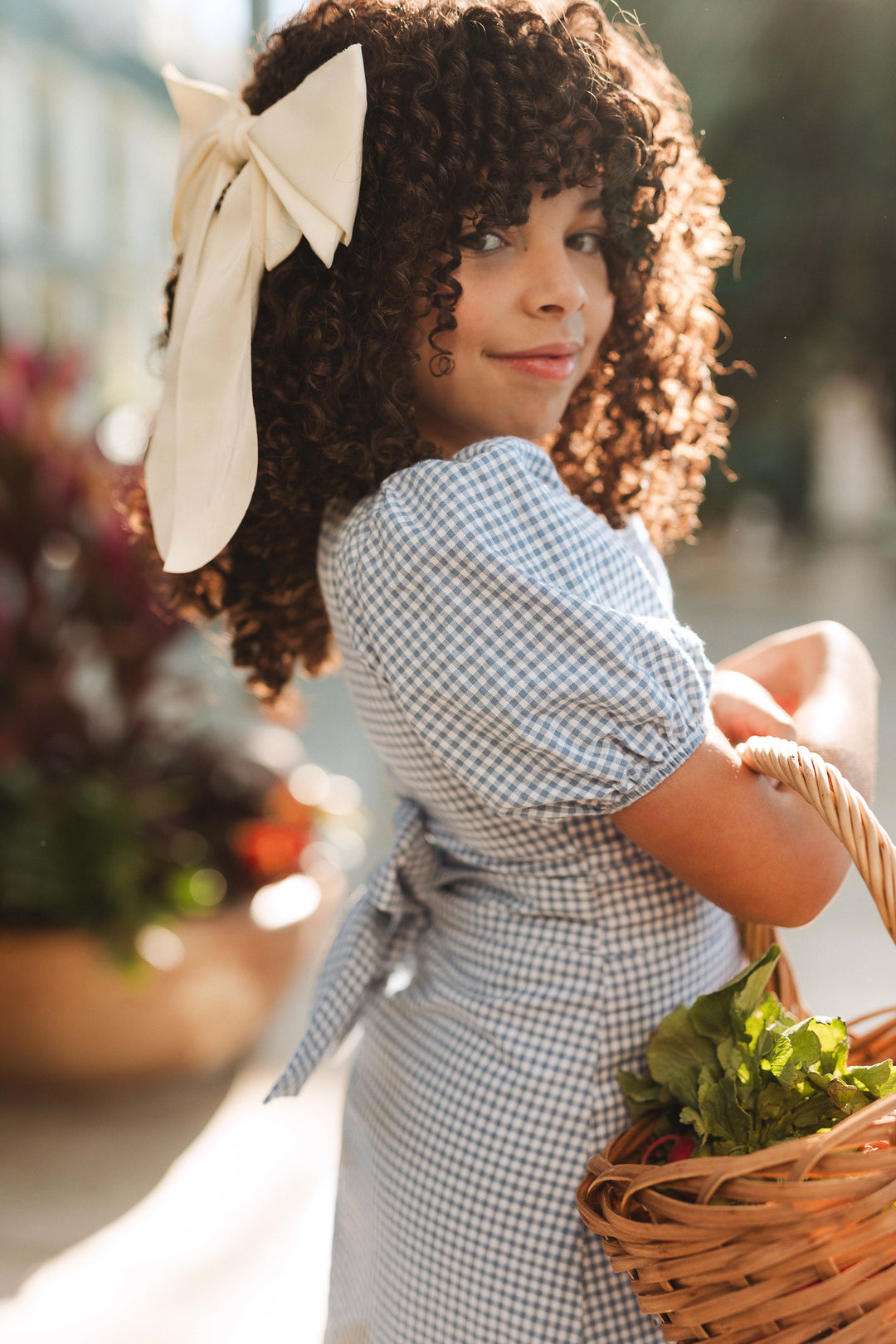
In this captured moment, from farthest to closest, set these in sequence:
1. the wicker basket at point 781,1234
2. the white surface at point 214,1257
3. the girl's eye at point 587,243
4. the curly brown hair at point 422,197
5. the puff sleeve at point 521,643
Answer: the white surface at point 214,1257, the girl's eye at point 587,243, the curly brown hair at point 422,197, the puff sleeve at point 521,643, the wicker basket at point 781,1234

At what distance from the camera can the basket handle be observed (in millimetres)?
644

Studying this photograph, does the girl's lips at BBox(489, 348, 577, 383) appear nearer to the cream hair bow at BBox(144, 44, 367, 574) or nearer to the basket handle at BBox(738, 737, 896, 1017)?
the cream hair bow at BBox(144, 44, 367, 574)

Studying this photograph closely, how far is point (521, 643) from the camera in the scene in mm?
726

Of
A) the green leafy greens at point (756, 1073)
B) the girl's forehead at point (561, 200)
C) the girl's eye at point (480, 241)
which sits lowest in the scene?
the green leafy greens at point (756, 1073)

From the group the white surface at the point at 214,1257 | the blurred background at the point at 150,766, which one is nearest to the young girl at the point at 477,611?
the blurred background at the point at 150,766

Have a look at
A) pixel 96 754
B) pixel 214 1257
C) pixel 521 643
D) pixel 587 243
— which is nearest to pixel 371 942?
pixel 521 643

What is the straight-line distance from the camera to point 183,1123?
6.50 feet

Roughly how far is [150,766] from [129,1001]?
0.47 metres

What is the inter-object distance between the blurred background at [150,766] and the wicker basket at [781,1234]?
2.92 ft

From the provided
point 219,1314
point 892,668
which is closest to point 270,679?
point 219,1314

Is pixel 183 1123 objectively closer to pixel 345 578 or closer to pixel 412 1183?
pixel 412 1183

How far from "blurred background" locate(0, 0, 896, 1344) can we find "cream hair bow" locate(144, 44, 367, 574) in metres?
0.31

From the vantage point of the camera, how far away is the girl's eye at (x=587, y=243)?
0.92 meters

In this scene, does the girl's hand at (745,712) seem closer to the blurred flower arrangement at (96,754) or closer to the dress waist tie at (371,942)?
the dress waist tie at (371,942)
